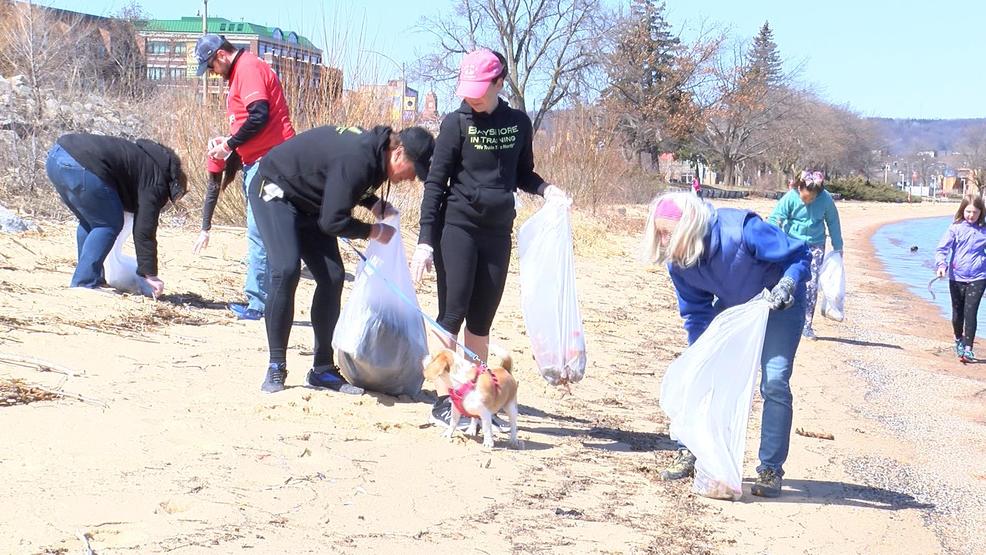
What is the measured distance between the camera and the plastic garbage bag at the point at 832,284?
10.2 m

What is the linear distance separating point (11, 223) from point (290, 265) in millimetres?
4955

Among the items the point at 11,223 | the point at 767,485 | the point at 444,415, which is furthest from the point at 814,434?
the point at 11,223

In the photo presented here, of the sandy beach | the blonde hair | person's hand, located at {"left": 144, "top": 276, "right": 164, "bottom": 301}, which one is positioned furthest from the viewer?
person's hand, located at {"left": 144, "top": 276, "right": 164, "bottom": 301}

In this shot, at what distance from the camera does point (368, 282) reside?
5719 millimetres

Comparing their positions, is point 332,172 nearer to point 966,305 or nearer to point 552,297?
point 552,297

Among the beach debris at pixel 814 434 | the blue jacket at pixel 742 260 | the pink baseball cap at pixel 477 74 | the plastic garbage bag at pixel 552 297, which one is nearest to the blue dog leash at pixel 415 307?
the plastic garbage bag at pixel 552 297

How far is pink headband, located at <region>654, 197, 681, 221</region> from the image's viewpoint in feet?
15.1

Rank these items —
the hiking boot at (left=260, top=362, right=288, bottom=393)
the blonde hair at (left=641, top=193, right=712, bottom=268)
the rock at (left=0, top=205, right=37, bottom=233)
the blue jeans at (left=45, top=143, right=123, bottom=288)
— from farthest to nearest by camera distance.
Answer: the rock at (left=0, top=205, right=37, bottom=233) → the blue jeans at (left=45, top=143, right=123, bottom=288) → the hiking boot at (left=260, top=362, right=288, bottom=393) → the blonde hair at (left=641, top=193, right=712, bottom=268)

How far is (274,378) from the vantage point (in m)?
5.70

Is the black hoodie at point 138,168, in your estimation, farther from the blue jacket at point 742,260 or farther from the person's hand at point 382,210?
the blue jacket at point 742,260

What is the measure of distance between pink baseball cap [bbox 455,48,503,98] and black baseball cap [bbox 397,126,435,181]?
0.29 meters

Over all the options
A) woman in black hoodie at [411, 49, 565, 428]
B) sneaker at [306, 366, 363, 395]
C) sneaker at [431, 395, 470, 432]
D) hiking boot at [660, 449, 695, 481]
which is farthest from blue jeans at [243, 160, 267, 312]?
hiking boot at [660, 449, 695, 481]

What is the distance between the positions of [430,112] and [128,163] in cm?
675

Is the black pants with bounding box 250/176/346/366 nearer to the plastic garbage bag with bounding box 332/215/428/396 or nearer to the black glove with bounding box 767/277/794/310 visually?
the plastic garbage bag with bounding box 332/215/428/396
